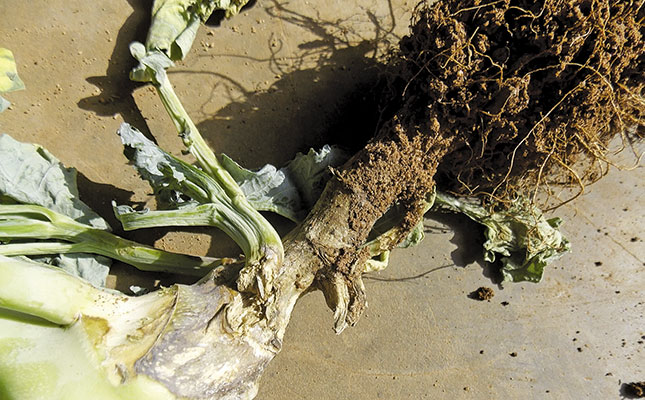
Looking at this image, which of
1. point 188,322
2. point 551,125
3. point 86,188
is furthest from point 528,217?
point 86,188

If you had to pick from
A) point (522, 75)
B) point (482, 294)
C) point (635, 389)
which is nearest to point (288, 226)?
point (482, 294)

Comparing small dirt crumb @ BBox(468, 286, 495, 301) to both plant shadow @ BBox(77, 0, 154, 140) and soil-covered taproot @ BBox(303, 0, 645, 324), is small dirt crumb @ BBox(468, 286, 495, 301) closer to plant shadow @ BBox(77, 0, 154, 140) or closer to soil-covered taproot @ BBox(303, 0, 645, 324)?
soil-covered taproot @ BBox(303, 0, 645, 324)

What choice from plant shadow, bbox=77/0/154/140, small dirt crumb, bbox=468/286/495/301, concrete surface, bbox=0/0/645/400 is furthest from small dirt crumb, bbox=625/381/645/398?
plant shadow, bbox=77/0/154/140

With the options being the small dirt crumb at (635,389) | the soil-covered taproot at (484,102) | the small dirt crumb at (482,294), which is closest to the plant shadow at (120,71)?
the soil-covered taproot at (484,102)

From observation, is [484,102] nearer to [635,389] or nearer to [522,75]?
[522,75]

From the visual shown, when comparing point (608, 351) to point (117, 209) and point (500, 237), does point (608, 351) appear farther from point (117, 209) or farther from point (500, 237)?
point (117, 209)

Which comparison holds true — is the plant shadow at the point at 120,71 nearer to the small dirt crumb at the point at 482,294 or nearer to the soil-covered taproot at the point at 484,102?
the soil-covered taproot at the point at 484,102
